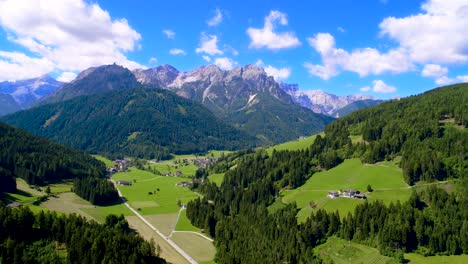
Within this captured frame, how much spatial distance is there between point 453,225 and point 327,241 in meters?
34.3

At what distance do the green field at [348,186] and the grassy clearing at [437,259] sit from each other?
27531 millimetres

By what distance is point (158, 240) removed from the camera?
116m

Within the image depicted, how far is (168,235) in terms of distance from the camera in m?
123

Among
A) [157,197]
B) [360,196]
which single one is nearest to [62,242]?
[157,197]

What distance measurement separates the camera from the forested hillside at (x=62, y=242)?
77562 millimetres

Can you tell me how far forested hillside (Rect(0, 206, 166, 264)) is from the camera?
77562mm

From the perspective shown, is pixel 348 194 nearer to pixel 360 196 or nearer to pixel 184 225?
pixel 360 196

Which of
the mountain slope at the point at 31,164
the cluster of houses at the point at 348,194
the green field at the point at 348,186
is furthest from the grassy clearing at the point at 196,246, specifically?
the mountain slope at the point at 31,164

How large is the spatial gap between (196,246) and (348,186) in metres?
65.5

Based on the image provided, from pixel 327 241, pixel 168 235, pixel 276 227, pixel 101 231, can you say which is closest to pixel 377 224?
pixel 327 241

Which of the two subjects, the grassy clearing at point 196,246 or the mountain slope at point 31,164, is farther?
the mountain slope at point 31,164

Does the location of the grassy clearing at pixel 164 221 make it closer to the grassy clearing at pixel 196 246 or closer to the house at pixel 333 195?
the grassy clearing at pixel 196 246

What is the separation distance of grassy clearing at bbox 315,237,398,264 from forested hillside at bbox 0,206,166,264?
4608cm

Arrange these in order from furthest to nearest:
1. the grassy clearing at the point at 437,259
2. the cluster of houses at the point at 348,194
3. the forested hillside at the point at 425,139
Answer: the forested hillside at the point at 425,139 → the cluster of houses at the point at 348,194 → the grassy clearing at the point at 437,259
